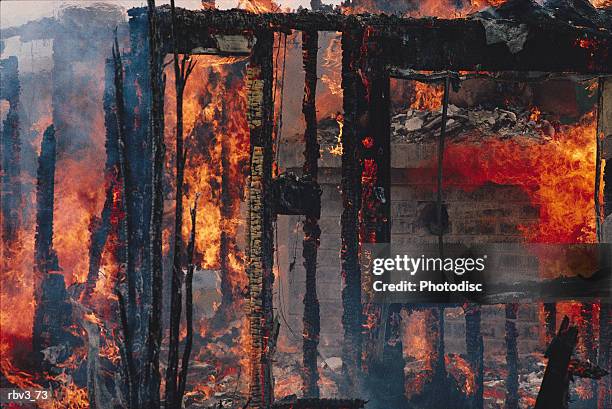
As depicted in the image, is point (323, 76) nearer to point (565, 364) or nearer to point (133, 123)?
point (133, 123)

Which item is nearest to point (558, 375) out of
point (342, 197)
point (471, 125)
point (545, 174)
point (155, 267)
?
point (342, 197)

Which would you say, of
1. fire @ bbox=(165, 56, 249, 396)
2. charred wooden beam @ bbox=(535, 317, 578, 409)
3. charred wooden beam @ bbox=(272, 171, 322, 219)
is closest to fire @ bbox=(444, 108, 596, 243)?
charred wooden beam @ bbox=(272, 171, 322, 219)

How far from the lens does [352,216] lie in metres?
9.68

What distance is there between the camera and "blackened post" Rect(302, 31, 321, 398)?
32.2ft

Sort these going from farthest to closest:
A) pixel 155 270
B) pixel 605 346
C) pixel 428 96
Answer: pixel 428 96
pixel 605 346
pixel 155 270

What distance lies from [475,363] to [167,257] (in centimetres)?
719

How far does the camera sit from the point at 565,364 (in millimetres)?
7219

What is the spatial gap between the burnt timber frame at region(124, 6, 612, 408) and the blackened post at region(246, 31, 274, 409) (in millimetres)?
15

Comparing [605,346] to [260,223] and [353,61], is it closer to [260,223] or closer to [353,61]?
[260,223]

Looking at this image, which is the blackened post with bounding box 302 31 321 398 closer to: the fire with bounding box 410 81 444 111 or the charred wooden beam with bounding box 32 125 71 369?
the fire with bounding box 410 81 444 111

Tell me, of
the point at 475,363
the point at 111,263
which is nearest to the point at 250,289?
the point at 111,263

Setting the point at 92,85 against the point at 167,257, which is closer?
the point at 92,85

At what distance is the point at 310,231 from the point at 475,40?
4.07 metres

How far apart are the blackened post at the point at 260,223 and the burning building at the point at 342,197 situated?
30mm
